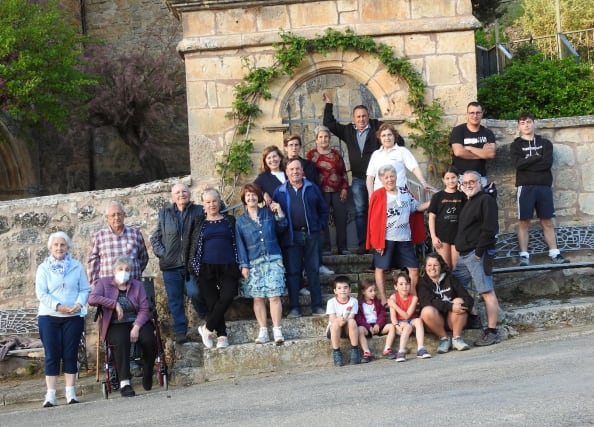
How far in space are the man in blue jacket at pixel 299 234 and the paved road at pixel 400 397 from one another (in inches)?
39.1

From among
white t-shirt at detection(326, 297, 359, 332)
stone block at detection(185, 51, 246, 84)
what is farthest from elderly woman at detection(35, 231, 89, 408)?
stone block at detection(185, 51, 246, 84)

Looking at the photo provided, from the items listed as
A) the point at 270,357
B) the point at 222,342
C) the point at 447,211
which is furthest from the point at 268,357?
the point at 447,211

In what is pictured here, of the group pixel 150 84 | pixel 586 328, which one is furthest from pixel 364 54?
pixel 150 84

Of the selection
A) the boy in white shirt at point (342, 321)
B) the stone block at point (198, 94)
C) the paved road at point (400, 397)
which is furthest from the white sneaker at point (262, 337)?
the stone block at point (198, 94)

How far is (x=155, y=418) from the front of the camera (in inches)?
259

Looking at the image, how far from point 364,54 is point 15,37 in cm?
654

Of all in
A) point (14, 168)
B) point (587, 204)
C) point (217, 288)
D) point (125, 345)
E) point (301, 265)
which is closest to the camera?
point (125, 345)

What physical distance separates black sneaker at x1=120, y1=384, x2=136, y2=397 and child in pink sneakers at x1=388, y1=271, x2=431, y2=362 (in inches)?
91.5

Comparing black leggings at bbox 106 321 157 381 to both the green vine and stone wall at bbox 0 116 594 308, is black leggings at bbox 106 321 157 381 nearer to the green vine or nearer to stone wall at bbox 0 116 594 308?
stone wall at bbox 0 116 594 308

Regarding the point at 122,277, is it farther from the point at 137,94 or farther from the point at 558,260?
the point at 137,94

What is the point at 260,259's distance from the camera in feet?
27.7

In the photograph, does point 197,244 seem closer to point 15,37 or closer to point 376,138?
point 376,138

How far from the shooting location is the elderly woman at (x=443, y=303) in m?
8.08

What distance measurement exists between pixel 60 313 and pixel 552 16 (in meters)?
18.3
